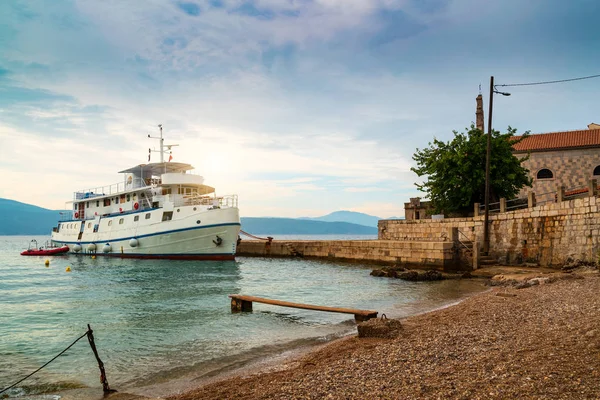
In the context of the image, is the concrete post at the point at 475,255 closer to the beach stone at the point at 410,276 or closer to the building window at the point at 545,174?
the beach stone at the point at 410,276

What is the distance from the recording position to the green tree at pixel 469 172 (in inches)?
1088

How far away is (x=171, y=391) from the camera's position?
714 centimetres

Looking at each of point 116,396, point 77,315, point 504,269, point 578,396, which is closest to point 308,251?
point 504,269

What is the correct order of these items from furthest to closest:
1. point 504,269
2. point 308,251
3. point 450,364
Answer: point 308,251 → point 504,269 → point 450,364

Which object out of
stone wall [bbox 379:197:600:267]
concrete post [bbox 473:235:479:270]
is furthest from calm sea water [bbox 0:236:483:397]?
stone wall [bbox 379:197:600:267]

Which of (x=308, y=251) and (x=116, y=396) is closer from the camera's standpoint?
(x=116, y=396)

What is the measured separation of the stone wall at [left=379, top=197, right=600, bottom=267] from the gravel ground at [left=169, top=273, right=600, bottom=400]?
34.9ft

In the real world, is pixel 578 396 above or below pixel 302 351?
above

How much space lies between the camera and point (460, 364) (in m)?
5.97

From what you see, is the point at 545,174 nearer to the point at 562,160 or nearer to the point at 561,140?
the point at 562,160

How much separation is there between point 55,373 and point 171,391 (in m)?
3.03

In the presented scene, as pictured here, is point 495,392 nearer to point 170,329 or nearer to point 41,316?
point 170,329

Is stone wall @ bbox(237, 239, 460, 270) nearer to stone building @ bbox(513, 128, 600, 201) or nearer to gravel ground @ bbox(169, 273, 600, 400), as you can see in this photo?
gravel ground @ bbox(169, 273, 600, 400)

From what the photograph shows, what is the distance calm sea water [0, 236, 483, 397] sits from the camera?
8.75 meters
